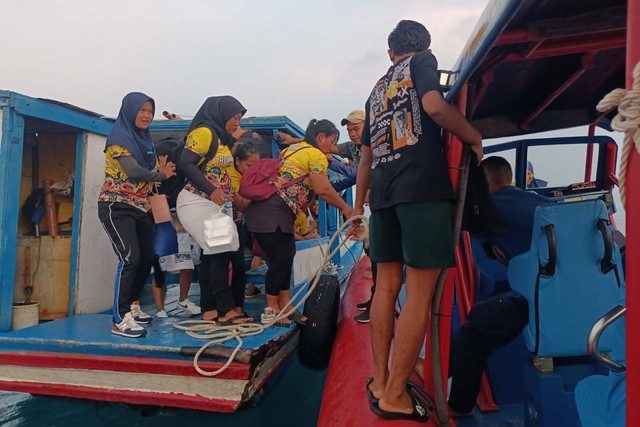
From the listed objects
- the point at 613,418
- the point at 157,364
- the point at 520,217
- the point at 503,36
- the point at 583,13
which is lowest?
the point at 157,364

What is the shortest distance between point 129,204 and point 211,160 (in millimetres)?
644

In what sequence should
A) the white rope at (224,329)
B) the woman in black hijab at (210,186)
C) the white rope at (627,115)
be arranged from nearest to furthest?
the white rope at (627,115)
the white rope at (224,329)
the woman in black hijab at (210,186)

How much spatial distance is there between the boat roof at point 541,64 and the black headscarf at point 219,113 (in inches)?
68.4

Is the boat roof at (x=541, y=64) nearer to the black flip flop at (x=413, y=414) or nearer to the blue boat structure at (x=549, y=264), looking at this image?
the blue boat structure at (x=549, y=264)

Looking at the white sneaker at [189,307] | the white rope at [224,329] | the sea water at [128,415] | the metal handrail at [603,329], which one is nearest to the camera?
the metal handrail at [603,329]

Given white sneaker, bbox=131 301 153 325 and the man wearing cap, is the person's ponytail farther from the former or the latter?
white sneaker, bbox=131 301 153 325

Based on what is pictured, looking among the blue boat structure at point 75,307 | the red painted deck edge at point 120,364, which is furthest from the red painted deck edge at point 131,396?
the red painted deck edge at point 120,364

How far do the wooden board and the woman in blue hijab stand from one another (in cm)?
96

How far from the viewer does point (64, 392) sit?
269cm

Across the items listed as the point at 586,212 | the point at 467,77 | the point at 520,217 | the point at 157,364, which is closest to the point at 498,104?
the point at 520,217

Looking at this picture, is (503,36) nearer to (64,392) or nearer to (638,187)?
(638,187)

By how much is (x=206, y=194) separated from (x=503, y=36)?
2.30 metres

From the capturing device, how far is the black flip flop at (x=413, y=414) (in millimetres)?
1764

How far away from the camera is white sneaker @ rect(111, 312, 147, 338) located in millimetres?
2885
